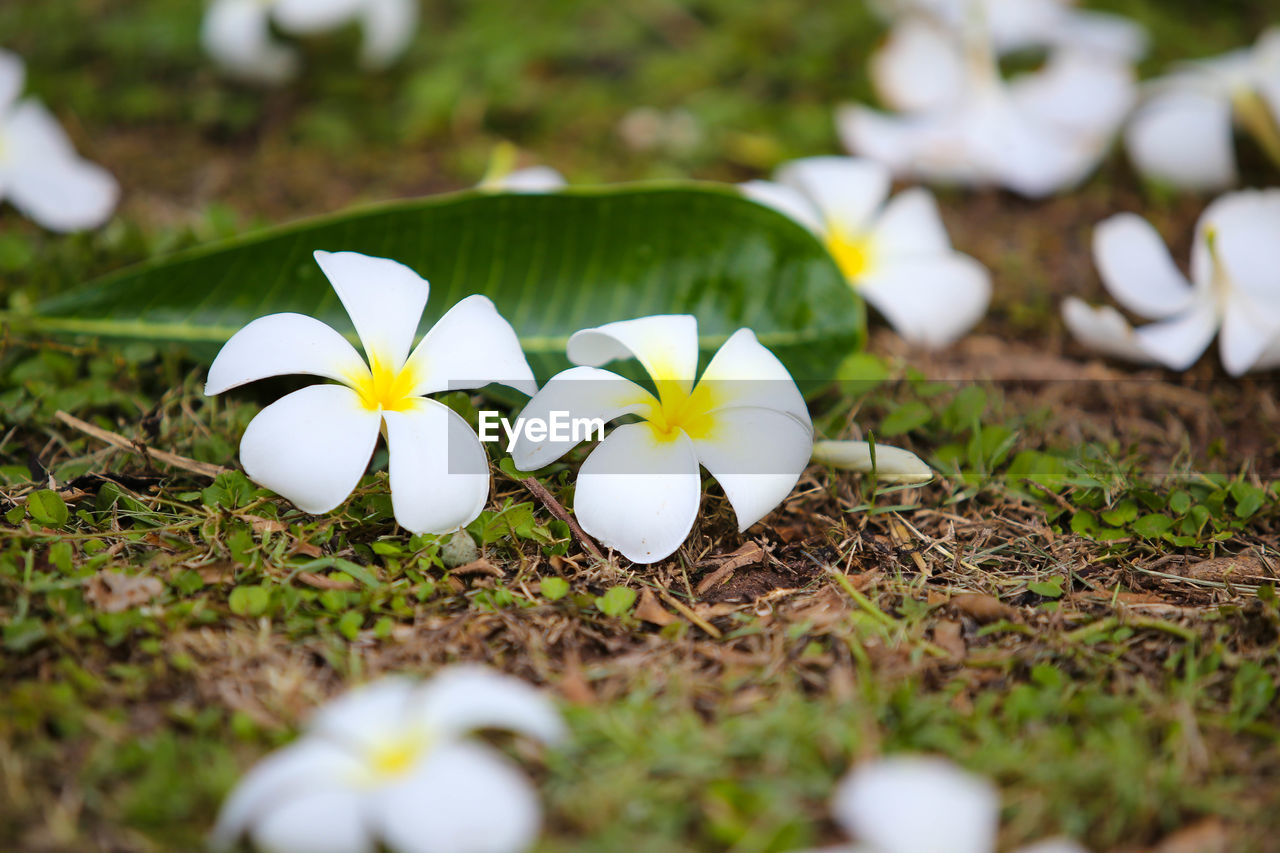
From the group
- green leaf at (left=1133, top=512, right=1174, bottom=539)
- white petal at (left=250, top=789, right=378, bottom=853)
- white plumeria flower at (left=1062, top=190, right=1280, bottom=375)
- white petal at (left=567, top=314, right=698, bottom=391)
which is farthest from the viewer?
white plumeria flower at (left=1062, top=190, right=1280, bottom=375)

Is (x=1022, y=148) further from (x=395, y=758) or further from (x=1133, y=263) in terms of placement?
(x=395, y=758)

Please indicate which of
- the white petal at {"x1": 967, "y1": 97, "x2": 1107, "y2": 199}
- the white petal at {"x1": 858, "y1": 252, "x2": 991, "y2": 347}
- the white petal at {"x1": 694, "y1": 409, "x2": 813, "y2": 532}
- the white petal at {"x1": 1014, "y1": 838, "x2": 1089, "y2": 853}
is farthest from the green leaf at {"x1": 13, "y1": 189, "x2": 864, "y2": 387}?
the white petal at {"x1": 967, "y1": 97, "x2": 1107, "y2": 199}

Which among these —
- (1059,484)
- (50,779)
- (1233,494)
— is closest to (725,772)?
(50,779)

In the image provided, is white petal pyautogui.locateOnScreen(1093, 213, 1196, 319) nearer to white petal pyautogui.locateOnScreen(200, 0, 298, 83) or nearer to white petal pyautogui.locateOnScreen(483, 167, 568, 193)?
white petal pyautogui.locateOnScreen(483, 167, 568, 193)

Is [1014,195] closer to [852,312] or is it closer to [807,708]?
[852,312]

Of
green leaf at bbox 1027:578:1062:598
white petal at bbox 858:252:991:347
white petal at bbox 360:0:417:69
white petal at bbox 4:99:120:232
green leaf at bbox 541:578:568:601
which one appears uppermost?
white petal at bbox 360:0:417:69

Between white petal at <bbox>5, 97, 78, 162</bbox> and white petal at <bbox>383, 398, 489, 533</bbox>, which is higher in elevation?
white petal at <bbox>5, 97, 78, 162</bbox>

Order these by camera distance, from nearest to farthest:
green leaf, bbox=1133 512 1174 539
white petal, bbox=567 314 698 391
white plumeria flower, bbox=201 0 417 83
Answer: white petal, bbox=567 314 698 391
green leaf, bbox=1133 512 1174 539
white plumeria flower, bbox=201 0 417 83
